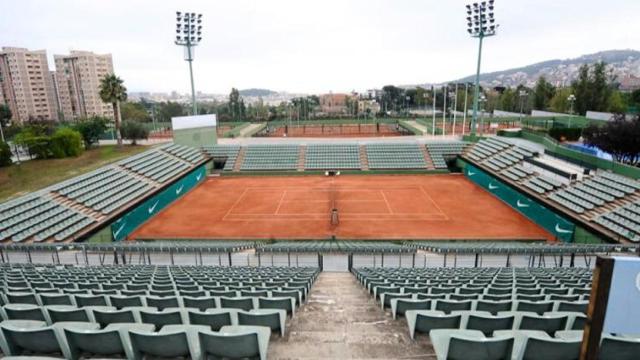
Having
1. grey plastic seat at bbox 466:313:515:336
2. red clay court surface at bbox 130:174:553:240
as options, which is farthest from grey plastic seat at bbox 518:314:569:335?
red clay court surface at bbox 130:174:553:240

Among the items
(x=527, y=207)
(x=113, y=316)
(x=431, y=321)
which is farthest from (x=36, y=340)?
(x=527, y=207)

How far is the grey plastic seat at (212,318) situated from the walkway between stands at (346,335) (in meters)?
0.77

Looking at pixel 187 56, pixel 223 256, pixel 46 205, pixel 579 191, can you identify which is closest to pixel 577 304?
pixel 223 256

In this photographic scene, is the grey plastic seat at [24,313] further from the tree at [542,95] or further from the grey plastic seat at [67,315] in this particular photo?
the tree at [542,95]

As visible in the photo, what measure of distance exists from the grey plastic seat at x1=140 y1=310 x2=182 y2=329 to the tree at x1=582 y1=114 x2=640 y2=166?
35.6m

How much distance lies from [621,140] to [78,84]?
493 feet

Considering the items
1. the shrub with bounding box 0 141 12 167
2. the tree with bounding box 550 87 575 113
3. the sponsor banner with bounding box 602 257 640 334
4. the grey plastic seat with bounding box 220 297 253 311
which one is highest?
the tree with bounding box 550 87 575 113

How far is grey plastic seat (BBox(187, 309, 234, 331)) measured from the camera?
16.3 feet

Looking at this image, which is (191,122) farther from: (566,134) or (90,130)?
(566,134)

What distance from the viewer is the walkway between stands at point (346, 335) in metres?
4.96

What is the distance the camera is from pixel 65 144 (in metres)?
45.4

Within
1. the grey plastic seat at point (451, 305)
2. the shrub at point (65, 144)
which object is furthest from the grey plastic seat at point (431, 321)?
the shrub at point (65, 144)

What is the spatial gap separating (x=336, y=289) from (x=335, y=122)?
66878mm

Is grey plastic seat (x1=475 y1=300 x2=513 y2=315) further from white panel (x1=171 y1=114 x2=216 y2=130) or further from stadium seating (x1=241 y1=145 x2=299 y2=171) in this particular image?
white panel (x1=171 y1=114 x2=216 y2=130)
